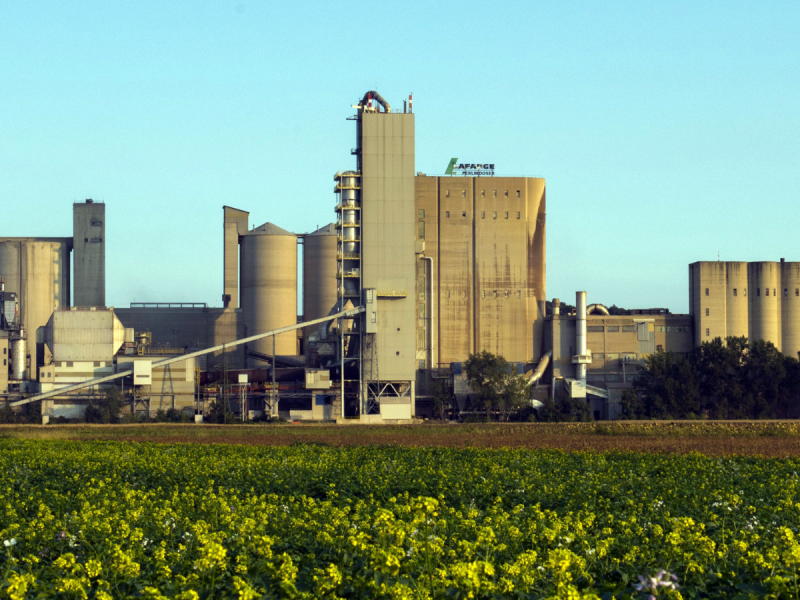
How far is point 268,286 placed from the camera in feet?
406

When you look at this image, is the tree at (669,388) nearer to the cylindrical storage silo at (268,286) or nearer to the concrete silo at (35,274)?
the cylindrical storage silo at (268,286)

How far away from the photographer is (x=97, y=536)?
1584 centimetres

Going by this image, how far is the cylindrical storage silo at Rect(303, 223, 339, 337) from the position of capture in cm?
12875

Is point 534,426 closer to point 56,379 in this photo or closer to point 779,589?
point 56,379

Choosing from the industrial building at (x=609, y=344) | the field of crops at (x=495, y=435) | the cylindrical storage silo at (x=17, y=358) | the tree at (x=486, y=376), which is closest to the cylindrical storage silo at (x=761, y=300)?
the industrial building at (x=609, y=344)

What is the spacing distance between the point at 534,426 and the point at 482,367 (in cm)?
1967

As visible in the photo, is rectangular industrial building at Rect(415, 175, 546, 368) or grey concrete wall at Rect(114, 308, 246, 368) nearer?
rectangular industrial building at Rect(415, 175, 546, 368)

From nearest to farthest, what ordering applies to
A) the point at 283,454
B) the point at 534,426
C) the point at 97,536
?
the point at 97,536
the point at 283,454
the point at 534,426

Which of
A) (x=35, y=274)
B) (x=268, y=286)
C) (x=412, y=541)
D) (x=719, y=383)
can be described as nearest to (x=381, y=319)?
(x=268, y=286)

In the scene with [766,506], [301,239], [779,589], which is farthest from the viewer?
[301,239]

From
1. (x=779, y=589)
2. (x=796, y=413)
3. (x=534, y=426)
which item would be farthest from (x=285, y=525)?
(x=796, y=413)

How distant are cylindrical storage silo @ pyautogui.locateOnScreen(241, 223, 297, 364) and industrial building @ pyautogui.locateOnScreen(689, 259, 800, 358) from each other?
48637 mm

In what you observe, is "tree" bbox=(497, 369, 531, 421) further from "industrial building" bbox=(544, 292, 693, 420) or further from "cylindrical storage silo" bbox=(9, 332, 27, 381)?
"cylindrical storage silo" bbox=(9, 332, 27, 381)

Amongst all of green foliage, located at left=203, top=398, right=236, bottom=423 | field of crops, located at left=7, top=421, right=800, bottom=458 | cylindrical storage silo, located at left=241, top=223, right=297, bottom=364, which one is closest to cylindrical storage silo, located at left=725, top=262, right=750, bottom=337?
field of crops, located at left=7, top=421, right=800, bottom=458
